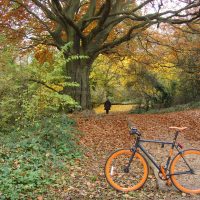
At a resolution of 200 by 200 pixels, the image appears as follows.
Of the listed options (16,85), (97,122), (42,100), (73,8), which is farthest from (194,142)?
(73,8)

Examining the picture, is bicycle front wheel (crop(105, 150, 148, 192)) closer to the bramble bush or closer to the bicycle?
the bicycle

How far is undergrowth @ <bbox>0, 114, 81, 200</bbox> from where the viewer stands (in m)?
5.38

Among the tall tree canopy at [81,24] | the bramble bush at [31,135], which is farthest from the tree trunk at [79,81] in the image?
the bramble bush at [31,135]

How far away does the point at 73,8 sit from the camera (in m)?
15.3

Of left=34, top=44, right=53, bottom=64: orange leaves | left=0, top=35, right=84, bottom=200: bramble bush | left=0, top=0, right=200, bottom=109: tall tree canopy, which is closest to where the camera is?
left=0, top=35, right=84, bottom=200: bramble bush

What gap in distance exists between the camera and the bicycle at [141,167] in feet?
18.4

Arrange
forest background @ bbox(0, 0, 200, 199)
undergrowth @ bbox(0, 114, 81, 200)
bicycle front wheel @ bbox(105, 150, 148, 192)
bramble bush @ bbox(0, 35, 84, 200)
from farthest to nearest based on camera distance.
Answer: forest background @ bbox(0, 0, 200, 199) < bicycle front wheel @ bbox(105, 150, 148, 192) < bramble bush @ bbox(0, 35, 84, 200) < undergrowth @ bbox(0, 114, 81, 200)

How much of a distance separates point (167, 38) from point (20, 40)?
29.5 ft

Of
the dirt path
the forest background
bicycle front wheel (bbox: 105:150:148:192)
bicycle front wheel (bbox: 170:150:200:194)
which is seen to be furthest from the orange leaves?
bicycle front wheel (bbox: 170:150:200:194)

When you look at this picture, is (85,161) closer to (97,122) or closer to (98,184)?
(98,184)

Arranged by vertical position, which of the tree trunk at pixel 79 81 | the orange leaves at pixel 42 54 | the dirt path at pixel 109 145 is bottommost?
the dirt path at pixel 109 145

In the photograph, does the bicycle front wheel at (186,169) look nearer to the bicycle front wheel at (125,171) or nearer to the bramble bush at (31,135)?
the bicycle front wheel at (125,171)

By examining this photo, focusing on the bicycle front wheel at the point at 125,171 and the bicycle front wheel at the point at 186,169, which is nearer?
the bicycle front wheel at the point at 186,169

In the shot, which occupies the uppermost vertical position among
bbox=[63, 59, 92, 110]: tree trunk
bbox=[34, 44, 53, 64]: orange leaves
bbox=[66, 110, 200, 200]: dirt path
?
bbox=[34, 44, 53, 64]: orange leaves
